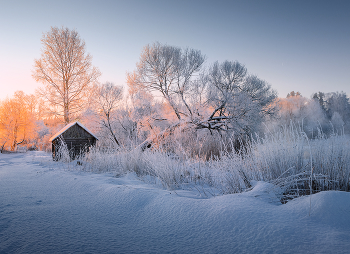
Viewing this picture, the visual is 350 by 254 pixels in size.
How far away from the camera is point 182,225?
156 centimetres

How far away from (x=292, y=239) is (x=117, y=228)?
1.42m

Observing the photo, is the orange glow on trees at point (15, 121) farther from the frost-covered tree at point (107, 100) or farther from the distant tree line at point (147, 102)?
the frost-covered tree at point (107, 100)

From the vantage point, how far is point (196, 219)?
1614 mm

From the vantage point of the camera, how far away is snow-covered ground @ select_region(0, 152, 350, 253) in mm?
1223

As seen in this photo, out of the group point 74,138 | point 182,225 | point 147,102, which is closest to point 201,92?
point 147,102

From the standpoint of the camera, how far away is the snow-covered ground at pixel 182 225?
1.22 metres

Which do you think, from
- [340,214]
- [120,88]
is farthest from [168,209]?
[120,88]

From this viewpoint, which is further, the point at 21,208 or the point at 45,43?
the point at 45,43

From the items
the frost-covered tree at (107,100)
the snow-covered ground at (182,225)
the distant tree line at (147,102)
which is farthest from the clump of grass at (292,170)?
the frost-covered tree at (107,100)

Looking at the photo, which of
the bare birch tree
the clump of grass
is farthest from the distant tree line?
the clump of grass

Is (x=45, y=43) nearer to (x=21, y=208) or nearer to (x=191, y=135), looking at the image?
(x=191, y=135)

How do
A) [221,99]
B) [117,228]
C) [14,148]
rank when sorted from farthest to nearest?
1. [14,148]
2. [221,99]
3. [117,228]

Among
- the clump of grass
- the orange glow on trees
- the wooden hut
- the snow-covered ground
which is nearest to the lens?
the snow-covered ground

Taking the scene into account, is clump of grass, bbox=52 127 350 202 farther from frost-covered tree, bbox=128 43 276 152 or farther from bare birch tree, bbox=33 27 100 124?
bare birch tree, bbox=33 27 100 124
